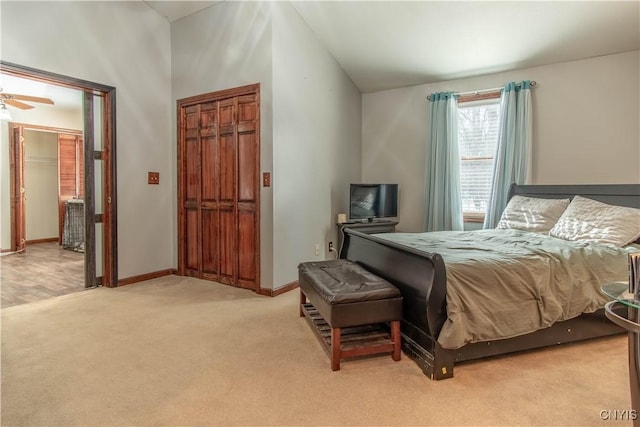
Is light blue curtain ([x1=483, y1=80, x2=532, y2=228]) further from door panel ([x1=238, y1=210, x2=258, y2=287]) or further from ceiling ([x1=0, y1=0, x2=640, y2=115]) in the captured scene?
door panel ([x1=238, y1=210, x2=258, y2=287])

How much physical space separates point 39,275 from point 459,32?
573cm

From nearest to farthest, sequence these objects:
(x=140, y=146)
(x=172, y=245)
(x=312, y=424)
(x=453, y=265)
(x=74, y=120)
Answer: (x=312, y=424) < (x=453, y=265) < (x=140, y=146) < (x=172, y=245) < (x=74, y=120)

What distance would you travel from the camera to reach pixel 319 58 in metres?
4.41

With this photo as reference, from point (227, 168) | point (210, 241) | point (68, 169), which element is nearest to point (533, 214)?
point (227, 168)

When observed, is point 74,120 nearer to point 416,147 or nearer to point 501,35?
point 416,147

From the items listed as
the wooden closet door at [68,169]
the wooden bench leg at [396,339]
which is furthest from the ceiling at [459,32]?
the wooden closet door at [68,169]

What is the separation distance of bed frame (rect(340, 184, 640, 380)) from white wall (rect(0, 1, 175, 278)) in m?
2.81

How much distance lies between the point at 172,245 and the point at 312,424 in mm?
3511

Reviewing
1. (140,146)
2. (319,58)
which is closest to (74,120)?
(140,146)

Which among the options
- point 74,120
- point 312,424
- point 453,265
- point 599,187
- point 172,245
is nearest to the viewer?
point 312,424

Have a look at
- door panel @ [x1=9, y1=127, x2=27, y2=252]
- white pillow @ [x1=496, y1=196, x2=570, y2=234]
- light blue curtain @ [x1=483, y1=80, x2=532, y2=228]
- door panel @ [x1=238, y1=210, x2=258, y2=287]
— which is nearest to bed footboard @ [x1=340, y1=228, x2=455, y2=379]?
door panel @ [x1=238, y1=210, x2=258, y2=287]

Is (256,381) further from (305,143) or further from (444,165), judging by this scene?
(444,165)

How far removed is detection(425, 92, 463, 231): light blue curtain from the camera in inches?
182

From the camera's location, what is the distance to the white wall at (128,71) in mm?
3303
